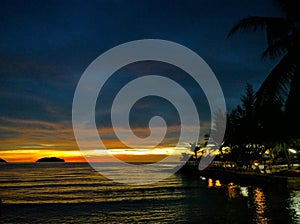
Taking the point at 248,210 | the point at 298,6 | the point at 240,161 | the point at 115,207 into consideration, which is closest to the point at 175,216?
the point at 248,210

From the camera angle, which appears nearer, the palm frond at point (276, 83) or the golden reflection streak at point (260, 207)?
the palm frond at point (276, 83)

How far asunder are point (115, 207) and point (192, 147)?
75.9 m

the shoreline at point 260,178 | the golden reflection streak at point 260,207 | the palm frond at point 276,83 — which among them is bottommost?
the golden reflection streak at point 260,207

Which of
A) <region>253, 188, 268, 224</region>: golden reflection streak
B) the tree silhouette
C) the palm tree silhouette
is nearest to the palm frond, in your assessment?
the palm tree silhouette

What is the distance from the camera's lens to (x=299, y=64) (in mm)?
12336

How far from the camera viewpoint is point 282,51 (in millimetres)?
13234

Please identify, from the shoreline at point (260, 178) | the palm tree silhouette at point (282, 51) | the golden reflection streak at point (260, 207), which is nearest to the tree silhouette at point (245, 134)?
the shoreline at point (260, 178)

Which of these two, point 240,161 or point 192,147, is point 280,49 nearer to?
point 240,161

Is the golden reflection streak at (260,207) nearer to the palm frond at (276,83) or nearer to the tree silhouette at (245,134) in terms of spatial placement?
the palm frond at (276,83)

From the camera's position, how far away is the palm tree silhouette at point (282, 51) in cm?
1198

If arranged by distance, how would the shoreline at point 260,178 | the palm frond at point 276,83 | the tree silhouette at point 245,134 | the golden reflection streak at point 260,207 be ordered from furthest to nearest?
the tree silhouette at point 245,134 < the shoreline at point 260,178 < the golden reflection streak at point 260,207 < the palm frond at point 276,83

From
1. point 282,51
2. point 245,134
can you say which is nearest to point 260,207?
point 282,51

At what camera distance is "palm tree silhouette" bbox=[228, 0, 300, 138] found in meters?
12.0

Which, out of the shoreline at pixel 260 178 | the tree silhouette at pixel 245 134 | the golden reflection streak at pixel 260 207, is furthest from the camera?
the tree silhouette at pixel 245 134
